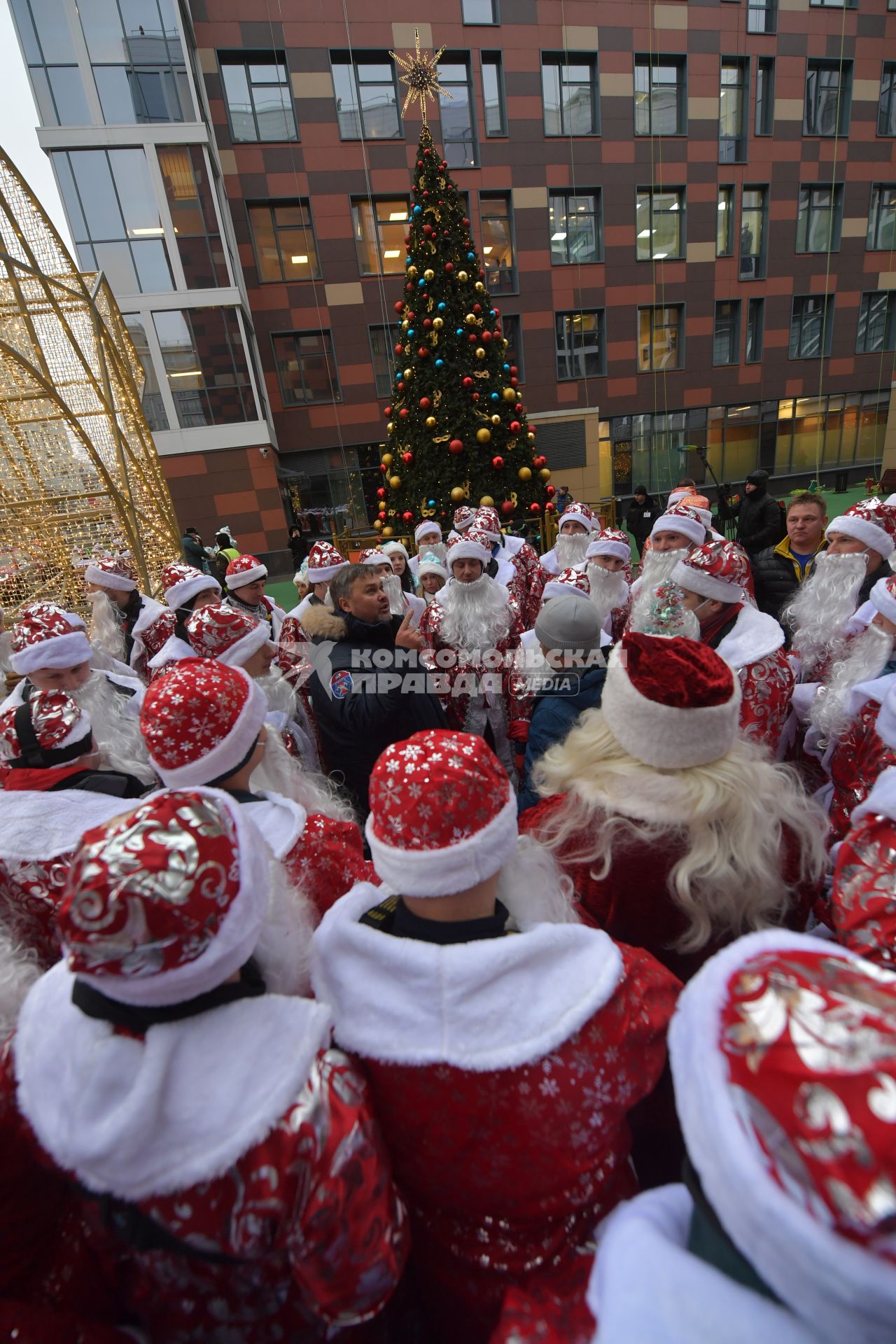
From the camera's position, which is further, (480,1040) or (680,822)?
(680,822)

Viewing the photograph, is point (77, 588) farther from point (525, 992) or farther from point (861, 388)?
point (861, 388)

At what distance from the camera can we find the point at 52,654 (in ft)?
8.87

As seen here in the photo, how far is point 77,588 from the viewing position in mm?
4391

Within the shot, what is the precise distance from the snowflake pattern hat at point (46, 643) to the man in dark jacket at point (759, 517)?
5.35 metres

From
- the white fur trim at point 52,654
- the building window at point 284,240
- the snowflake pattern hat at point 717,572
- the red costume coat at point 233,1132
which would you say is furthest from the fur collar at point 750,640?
the building window at point 284,240

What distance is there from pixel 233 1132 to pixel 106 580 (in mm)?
4454

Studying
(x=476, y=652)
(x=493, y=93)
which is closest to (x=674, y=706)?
(x=476, y=652)

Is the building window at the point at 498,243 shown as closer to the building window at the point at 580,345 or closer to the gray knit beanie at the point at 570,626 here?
the building window at the point at 580,345

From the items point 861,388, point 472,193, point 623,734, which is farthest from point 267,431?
point 861,388

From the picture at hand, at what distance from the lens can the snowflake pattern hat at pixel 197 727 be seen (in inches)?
59.7

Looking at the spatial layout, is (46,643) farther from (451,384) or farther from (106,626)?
(451,384)

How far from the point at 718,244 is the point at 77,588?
19096 millimetres

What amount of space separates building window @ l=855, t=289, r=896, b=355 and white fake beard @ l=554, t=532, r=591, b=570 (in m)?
17.6

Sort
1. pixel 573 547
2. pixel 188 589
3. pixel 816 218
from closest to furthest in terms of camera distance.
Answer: pixel 188 589, pixel 573 547, pixel 816 218
